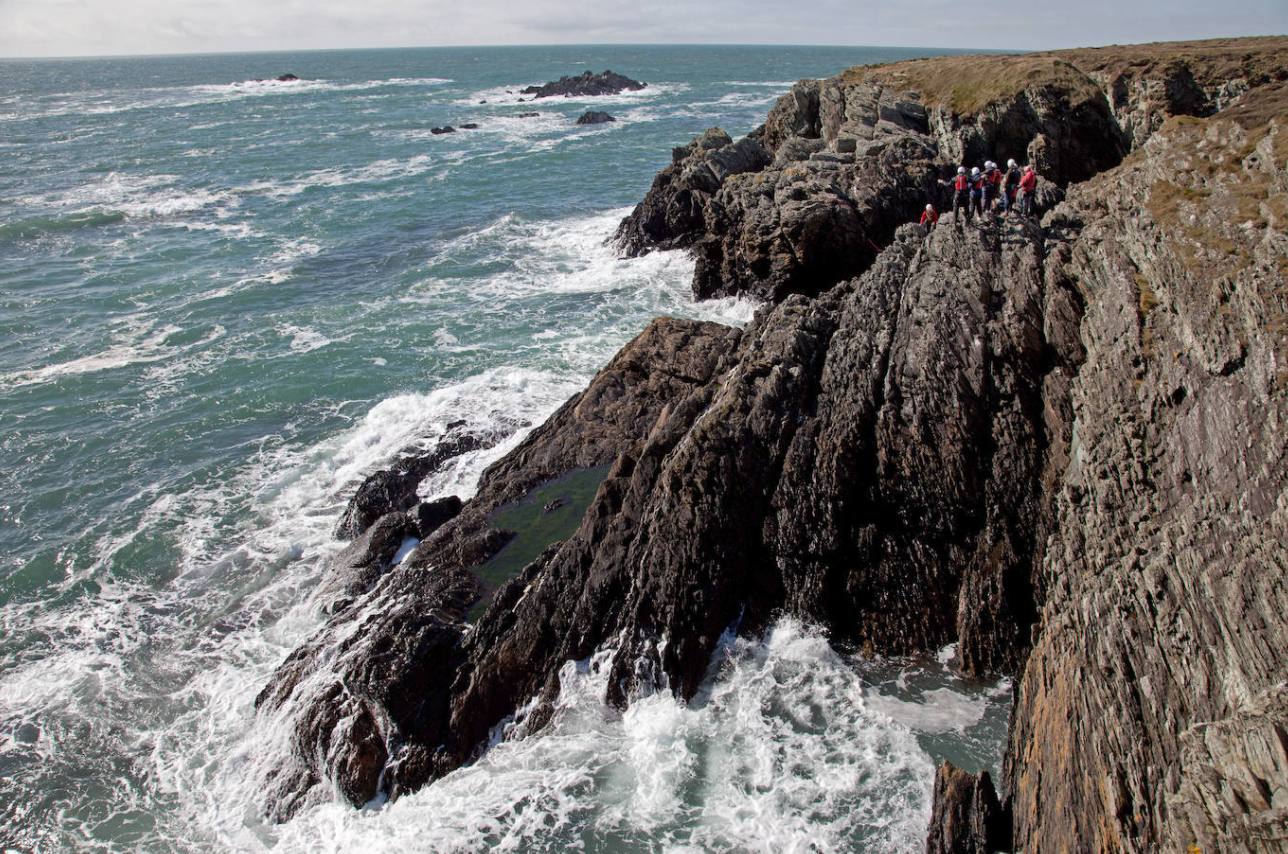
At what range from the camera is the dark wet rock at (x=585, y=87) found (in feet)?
484

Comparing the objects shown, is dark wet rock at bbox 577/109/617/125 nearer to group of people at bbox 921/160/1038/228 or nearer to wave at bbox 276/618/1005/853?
group of people at bbox 921/160/1038/228

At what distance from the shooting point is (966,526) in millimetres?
17844

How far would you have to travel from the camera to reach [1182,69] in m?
39.2

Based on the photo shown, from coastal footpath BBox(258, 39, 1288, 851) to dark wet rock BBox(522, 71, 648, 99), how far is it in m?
136

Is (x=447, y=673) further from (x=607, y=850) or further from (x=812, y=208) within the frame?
(x=812, y=208)

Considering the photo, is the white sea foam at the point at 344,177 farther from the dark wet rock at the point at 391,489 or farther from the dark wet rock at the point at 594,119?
the dark wet rock at the point at 391,489

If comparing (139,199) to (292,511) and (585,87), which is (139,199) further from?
(585,87)

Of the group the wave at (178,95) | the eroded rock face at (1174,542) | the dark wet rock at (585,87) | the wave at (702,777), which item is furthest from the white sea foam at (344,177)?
the wave at (178,95)

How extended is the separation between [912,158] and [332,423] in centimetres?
3076

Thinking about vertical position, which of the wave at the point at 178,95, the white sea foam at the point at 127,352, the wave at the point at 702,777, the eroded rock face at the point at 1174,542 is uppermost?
the wave at the point at 178,95

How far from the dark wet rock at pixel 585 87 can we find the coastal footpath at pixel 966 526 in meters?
136

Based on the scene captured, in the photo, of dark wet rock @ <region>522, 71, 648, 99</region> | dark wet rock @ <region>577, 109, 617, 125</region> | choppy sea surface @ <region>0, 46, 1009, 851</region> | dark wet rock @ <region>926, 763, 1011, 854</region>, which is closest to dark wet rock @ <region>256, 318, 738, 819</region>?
choppy sea surface @ <region>0, 46, 1009, 851</region>

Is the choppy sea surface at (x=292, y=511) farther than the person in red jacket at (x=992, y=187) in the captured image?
No

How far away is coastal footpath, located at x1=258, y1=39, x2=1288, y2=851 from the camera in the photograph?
11.3 metres
